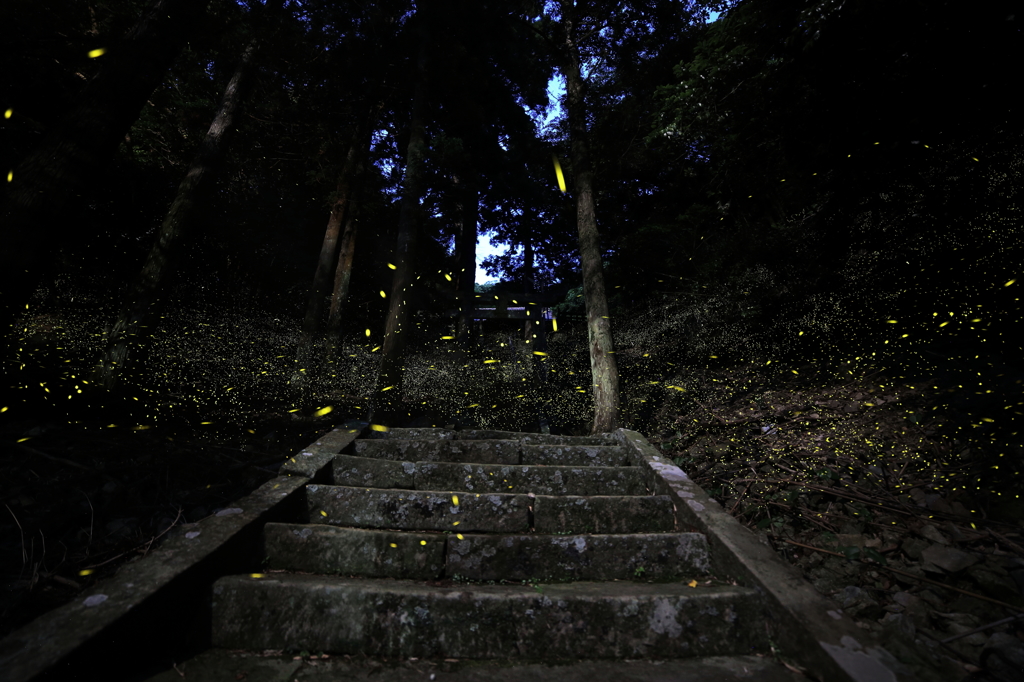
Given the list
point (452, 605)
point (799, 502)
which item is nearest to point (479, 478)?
point (452, 605)

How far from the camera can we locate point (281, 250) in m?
15.0

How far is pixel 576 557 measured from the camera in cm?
267

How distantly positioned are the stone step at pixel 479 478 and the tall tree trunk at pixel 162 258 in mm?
4605

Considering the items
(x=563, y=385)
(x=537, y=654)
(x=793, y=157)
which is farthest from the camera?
(x=563, y=385)

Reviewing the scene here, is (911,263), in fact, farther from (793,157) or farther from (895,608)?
(895,608)

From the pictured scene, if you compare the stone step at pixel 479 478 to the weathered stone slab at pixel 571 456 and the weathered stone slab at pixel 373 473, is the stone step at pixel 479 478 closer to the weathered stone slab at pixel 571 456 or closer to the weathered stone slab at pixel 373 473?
the weathered stone slab at pixel 373 473

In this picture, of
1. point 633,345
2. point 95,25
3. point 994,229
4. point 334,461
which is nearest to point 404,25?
point 95,25

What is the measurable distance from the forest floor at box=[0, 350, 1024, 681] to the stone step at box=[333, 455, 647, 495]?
115 centimetres

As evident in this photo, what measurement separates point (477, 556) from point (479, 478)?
39.1 inches

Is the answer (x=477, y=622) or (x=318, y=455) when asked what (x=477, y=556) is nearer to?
(x=477, y=622)

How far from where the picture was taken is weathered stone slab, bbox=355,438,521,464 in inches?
164

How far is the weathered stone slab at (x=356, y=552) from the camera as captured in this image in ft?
8.55

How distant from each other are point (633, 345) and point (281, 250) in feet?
42.4

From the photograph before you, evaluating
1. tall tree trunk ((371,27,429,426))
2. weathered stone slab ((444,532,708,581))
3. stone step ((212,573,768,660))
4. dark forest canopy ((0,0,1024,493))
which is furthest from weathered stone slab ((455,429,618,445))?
tall tree trunk ((371,27,429,426))
